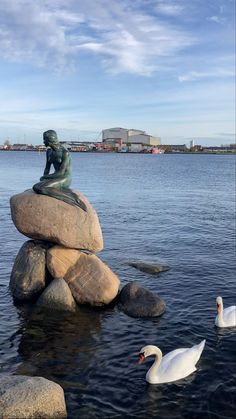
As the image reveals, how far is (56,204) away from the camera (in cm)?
1623

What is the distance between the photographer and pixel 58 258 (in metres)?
16.5

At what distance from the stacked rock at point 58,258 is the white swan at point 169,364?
4.51 m

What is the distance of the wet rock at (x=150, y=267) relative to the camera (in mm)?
20203

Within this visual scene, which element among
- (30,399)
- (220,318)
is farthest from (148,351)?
(220,318)

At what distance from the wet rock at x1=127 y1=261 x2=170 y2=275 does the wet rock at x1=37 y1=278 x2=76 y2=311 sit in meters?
5.22

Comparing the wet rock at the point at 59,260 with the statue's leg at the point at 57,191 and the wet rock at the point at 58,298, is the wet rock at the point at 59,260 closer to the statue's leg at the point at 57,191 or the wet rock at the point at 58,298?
the wet rock at the point at 58,298

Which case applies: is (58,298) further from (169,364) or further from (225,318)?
(225,318)

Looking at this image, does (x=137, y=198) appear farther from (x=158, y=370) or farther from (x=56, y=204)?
(x=158, y=370)

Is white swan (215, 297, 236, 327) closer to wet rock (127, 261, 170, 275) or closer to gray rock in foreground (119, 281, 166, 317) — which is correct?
gray rock in foreground (119, 281, 166, 317)

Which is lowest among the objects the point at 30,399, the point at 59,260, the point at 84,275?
the point at 30,399

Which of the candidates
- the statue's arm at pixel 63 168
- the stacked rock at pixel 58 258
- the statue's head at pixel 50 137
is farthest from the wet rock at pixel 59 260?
the statue's head at pixel 50 137

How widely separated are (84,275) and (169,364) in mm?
5559

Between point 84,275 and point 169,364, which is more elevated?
point 84,275

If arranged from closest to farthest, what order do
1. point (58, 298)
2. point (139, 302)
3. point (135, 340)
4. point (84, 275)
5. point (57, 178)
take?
1. point (135, 340)
2. point (58, 298)
3. point (139, 302)
4. point (84, 275)
5. point (57, 178)
